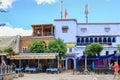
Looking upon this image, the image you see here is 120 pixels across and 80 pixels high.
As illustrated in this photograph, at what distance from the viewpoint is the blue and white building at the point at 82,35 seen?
64.3m

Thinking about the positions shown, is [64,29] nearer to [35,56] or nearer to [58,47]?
[58,47]

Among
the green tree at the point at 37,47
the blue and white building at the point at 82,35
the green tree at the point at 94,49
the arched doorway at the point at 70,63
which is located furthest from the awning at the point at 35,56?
the arched doorway at the point at 70,63

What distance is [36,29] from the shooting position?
66.7 m

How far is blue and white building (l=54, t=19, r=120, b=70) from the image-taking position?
211 ft

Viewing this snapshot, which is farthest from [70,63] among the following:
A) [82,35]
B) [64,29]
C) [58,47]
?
[58,47]

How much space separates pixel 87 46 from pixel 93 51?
2.23 meters

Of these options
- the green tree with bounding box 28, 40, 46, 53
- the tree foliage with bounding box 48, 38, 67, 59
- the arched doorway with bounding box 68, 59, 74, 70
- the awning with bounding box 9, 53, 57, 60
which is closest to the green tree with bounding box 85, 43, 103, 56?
the tree foliage with bounding box 48, 38, 67, 59

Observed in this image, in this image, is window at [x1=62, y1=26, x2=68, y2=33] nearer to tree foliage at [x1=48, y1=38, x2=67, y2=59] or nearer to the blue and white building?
the blue and white building

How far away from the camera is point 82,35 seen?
66.0m

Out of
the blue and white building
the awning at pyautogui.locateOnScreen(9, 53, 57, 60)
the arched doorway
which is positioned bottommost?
the arched doorway

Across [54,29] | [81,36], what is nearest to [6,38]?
[54,29]

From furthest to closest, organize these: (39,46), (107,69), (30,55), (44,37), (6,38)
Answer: (6,38) < (44,37) < (39,46) < (30,55) < (107,69)

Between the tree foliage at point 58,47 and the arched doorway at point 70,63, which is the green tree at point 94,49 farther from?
the arched doorway at point 70,63

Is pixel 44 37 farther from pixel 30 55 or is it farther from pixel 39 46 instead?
pixel 30 55
